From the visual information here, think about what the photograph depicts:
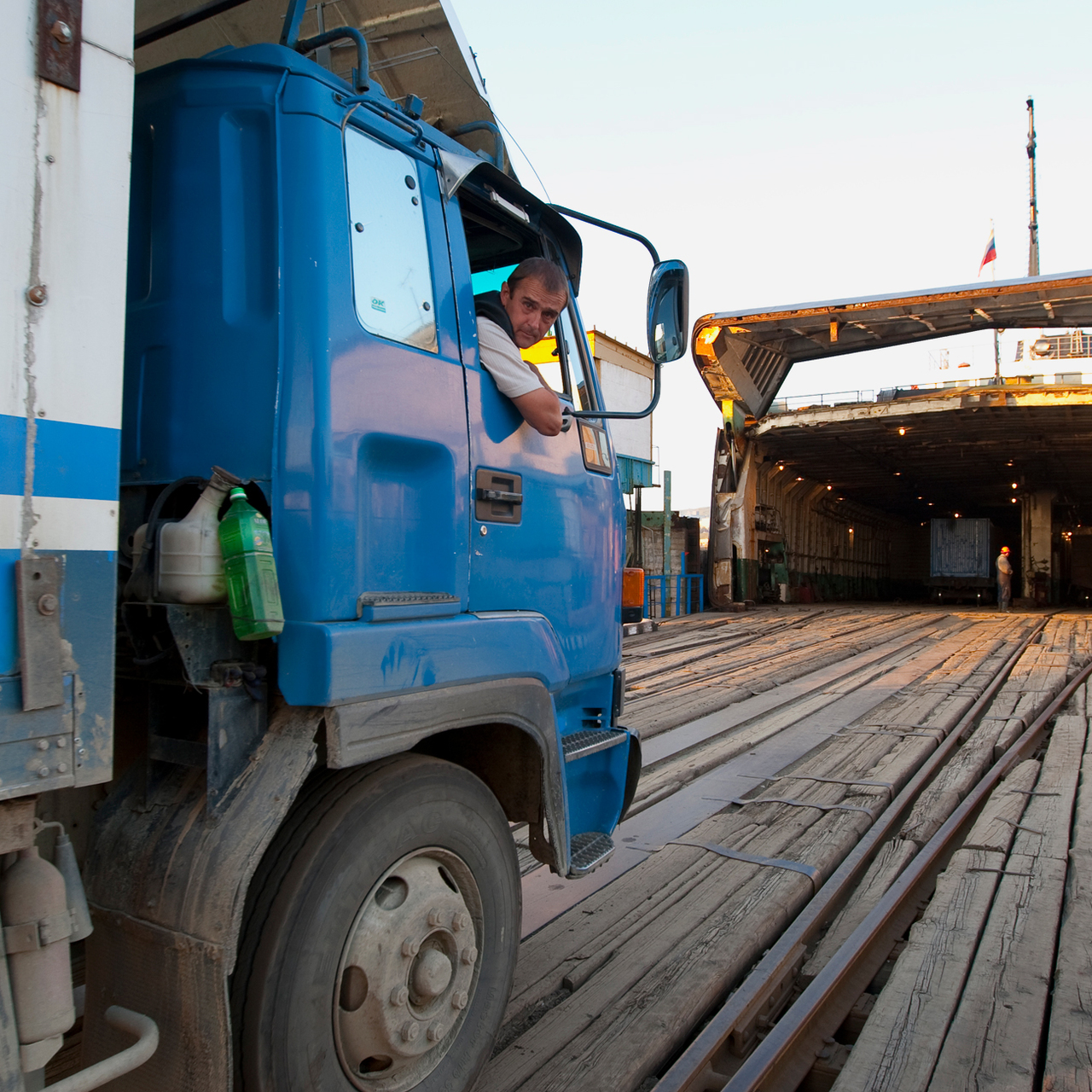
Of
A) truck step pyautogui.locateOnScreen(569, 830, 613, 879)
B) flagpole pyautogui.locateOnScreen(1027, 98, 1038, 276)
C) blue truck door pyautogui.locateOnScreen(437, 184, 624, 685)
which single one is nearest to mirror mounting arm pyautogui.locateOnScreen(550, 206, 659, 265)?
blue truck door pyautogui.locateOnScreen(437, 184, 624, 685)

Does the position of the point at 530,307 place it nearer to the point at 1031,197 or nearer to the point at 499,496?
the point at 499,496

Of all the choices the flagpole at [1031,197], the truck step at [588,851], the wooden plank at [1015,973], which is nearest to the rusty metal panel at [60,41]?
the truck step at [588,851]

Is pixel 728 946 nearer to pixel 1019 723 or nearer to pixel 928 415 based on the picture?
pixel 1019 723

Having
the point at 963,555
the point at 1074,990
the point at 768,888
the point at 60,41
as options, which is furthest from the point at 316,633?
the point at 963,555

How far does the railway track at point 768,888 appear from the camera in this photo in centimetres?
299

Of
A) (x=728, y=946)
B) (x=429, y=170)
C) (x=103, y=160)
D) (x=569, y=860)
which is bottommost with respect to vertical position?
(x=728, y=946)

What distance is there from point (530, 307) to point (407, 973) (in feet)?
7.07

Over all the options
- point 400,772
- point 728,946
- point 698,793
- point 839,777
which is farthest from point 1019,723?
point 400,772

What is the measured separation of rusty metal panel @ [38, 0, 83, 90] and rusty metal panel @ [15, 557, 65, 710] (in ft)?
3.02

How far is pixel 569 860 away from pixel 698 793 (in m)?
3.41

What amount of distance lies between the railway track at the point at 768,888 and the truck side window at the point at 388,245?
2.37m

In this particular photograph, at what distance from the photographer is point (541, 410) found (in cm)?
285

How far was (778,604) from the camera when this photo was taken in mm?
28328

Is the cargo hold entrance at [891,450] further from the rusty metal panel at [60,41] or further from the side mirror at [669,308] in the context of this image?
the rusty metal panel at [60,41]
